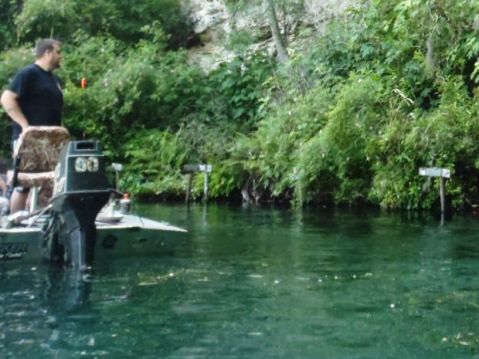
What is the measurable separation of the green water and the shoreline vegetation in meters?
4.20

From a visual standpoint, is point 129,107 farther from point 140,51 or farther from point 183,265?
point 183,265

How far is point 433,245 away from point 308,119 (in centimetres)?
799

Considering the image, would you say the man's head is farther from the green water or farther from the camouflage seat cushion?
the green water

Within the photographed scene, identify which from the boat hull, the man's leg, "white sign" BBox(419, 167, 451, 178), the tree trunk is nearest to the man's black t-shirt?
the man's leg

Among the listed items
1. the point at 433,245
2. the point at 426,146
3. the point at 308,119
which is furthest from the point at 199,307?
the point at 308,119

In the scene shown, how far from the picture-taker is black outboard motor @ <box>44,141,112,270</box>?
939 centimetres

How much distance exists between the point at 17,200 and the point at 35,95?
1111 mm

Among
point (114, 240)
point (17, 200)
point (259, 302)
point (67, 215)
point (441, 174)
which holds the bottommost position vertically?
point (259, 302)

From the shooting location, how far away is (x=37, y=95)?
35.4 feet

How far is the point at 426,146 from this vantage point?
60.5 feet

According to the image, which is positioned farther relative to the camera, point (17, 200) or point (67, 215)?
point (17, 200)

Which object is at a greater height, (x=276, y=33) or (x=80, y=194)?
(x=276, y=33)

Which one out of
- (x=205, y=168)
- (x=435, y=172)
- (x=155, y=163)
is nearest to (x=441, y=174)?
(x=435, y=172)

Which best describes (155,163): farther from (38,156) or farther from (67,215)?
(67,215)
